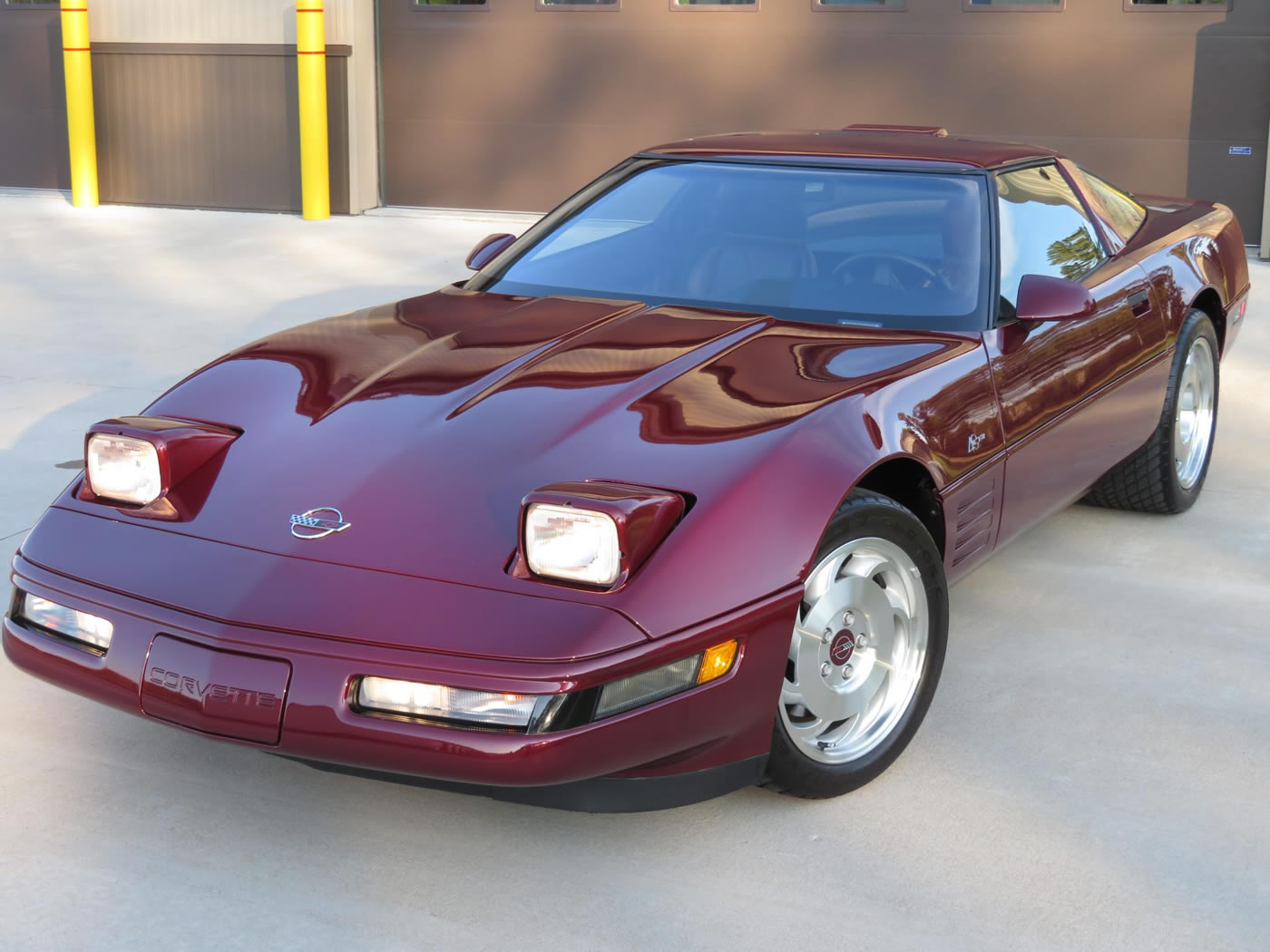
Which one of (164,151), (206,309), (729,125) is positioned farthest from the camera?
(164,151)

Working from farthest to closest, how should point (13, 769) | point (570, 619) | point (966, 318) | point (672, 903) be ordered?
point (966, 318) < point (13, 769) < point (672, 903) < point (570, 619)

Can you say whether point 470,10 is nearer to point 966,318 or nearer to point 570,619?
point 966,318

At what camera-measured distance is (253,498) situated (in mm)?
2855

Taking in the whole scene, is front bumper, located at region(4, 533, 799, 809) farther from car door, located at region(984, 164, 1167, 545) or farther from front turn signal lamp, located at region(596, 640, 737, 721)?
car door, located at region(984, 164, 1167, 545)

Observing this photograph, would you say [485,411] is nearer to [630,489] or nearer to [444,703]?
[630,489]

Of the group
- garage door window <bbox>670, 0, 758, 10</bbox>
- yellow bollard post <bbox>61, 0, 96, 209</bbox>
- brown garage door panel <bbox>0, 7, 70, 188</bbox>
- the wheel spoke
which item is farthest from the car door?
brown garage door panel <bbox>0, 7, 70, 188</bbox>

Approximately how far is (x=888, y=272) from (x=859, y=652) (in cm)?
113

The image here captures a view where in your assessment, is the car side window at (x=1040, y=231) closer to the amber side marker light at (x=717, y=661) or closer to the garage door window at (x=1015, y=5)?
the amber side marker light at (x=717, y=661)

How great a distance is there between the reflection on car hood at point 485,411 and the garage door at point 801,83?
8458 mm

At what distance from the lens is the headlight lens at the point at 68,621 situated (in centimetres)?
271

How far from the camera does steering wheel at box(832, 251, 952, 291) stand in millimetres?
3699

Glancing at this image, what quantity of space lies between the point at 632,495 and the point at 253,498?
79 cm

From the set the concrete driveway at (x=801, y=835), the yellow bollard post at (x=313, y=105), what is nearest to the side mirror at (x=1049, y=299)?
the concrete driveway at (x=801, y=835)

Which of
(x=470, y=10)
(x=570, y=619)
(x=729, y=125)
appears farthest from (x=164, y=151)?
(x=570, y=619)
